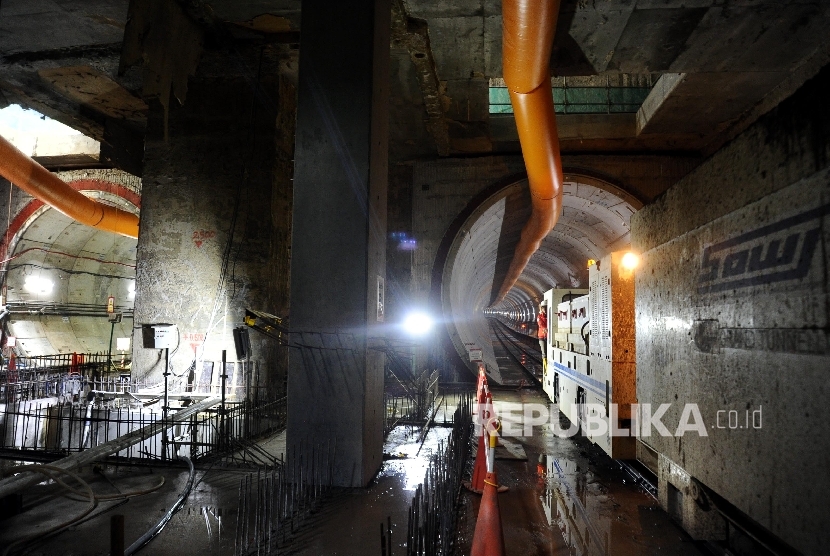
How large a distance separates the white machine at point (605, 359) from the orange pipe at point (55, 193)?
14136 millimetres

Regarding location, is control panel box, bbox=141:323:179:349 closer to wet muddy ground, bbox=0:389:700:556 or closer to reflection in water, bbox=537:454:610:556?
wet muddy ground, bbox=0:389:700:556

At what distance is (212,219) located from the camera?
34.0 feet

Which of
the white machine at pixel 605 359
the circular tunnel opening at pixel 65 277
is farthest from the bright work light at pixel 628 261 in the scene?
the circular tunnel opening at pixel 65 277

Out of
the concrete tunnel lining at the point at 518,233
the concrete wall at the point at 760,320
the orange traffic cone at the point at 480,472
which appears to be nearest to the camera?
the concrete wall at the point at 760,320

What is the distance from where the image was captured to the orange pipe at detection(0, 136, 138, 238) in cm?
1212

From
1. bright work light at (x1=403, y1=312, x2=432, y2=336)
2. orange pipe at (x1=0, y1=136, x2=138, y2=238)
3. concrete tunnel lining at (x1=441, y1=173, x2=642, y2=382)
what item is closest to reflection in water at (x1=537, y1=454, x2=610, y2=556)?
bright work light at (x1=403, y1=312, x2=432, y2=336)

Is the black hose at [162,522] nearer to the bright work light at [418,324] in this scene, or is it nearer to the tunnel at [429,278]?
the tunnel at [429,278]

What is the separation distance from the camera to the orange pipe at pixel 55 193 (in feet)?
39.8

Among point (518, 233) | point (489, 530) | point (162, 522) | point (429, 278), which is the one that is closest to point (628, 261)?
point (489, 530)

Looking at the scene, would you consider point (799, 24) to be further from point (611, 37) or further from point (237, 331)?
point (237, 331)

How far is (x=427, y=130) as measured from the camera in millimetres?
12102

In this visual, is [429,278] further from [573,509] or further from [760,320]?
[760,320]

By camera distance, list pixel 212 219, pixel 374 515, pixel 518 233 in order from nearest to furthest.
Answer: pixel 374 515 → pixel 212 219 → pixel 518 233

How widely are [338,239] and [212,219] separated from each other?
581cm
